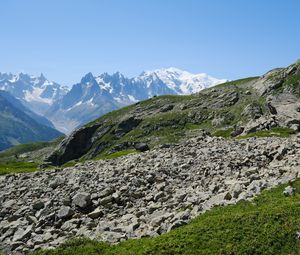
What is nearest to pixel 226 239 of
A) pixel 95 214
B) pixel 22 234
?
pixel 95 214

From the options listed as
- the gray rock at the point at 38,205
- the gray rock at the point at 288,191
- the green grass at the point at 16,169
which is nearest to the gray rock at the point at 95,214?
the gray rock at the point at 38,205

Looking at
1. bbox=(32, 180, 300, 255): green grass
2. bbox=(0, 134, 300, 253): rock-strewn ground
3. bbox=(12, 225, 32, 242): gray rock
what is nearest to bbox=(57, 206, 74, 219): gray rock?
bbox=(0, 134, 300, 253): rock-strewn ground

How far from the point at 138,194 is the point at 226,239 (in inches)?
525

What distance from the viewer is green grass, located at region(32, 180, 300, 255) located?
2212 centimetres

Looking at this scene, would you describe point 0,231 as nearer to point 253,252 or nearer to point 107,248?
point 107,248

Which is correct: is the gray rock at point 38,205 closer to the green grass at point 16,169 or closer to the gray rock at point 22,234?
the gray rock at point 22,234

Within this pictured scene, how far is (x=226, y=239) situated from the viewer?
2295 centimetres

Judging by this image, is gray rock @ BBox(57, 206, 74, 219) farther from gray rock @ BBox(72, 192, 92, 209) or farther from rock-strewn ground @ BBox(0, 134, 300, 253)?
gray rock @ BBox(72, 192, 92, 209)

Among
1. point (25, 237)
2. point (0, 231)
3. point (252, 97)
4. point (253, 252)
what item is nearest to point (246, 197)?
point (253, 252)

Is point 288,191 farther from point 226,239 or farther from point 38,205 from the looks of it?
point 38,205

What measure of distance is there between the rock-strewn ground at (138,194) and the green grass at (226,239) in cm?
170

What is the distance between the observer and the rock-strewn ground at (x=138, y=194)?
28.5m

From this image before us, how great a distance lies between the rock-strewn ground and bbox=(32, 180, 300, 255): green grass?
170cm

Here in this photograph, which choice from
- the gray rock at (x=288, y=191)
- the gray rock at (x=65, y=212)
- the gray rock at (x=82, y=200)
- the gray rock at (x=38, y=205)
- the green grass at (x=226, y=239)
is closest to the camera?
the green grass at (x=226, y=239)
